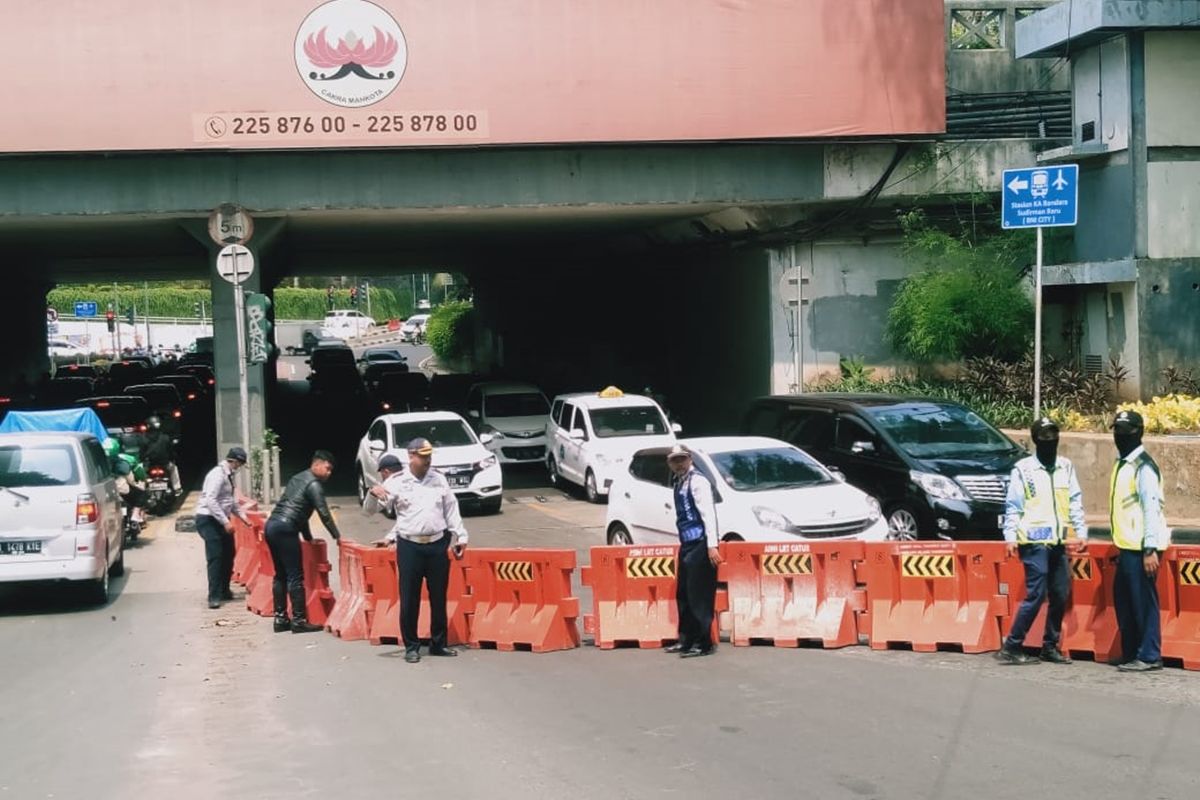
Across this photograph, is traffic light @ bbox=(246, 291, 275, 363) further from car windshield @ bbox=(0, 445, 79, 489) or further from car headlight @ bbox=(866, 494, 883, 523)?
car headlight @ bbox=(866, 494, 883, 523)

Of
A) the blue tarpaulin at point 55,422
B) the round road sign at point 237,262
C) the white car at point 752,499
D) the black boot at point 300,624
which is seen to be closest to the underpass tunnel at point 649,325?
the round road sign at point 237,262

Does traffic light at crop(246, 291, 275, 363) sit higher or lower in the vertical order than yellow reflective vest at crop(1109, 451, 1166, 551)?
higher

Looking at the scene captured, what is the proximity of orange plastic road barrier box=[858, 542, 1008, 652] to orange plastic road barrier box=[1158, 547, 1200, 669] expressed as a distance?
3.79 feet

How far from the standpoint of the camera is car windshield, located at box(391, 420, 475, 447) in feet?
76.1

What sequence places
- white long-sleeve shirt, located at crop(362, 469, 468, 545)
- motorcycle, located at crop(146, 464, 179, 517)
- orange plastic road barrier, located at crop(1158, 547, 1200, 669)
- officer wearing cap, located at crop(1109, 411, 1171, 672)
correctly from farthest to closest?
motorcycle, located at crop(146, 464, 179, 517) → white long-sleeve shirt, located at crop(362, 469, 468, 545) → orange plastic road barrier, located at crop(1158, 547, 1200, 669) → officer wearing cap, located at crop(1109, 411, 1171, 672)

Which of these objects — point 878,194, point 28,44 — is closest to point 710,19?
point 878,194

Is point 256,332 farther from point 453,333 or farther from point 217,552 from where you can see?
point 453,333

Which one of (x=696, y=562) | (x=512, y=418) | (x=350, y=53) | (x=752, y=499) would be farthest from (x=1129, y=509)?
(x=512, y=418)

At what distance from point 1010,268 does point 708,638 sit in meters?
16.7

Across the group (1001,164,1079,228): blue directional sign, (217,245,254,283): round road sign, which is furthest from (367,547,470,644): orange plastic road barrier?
(217,245,254,283): round road sign

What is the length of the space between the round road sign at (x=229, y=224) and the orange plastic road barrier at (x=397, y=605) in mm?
13681

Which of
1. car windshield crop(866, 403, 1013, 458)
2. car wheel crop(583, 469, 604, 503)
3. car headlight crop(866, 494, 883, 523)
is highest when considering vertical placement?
car windshield crop(866, 403, 1013, 458)

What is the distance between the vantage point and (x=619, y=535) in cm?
1598

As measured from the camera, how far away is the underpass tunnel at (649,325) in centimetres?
2952
